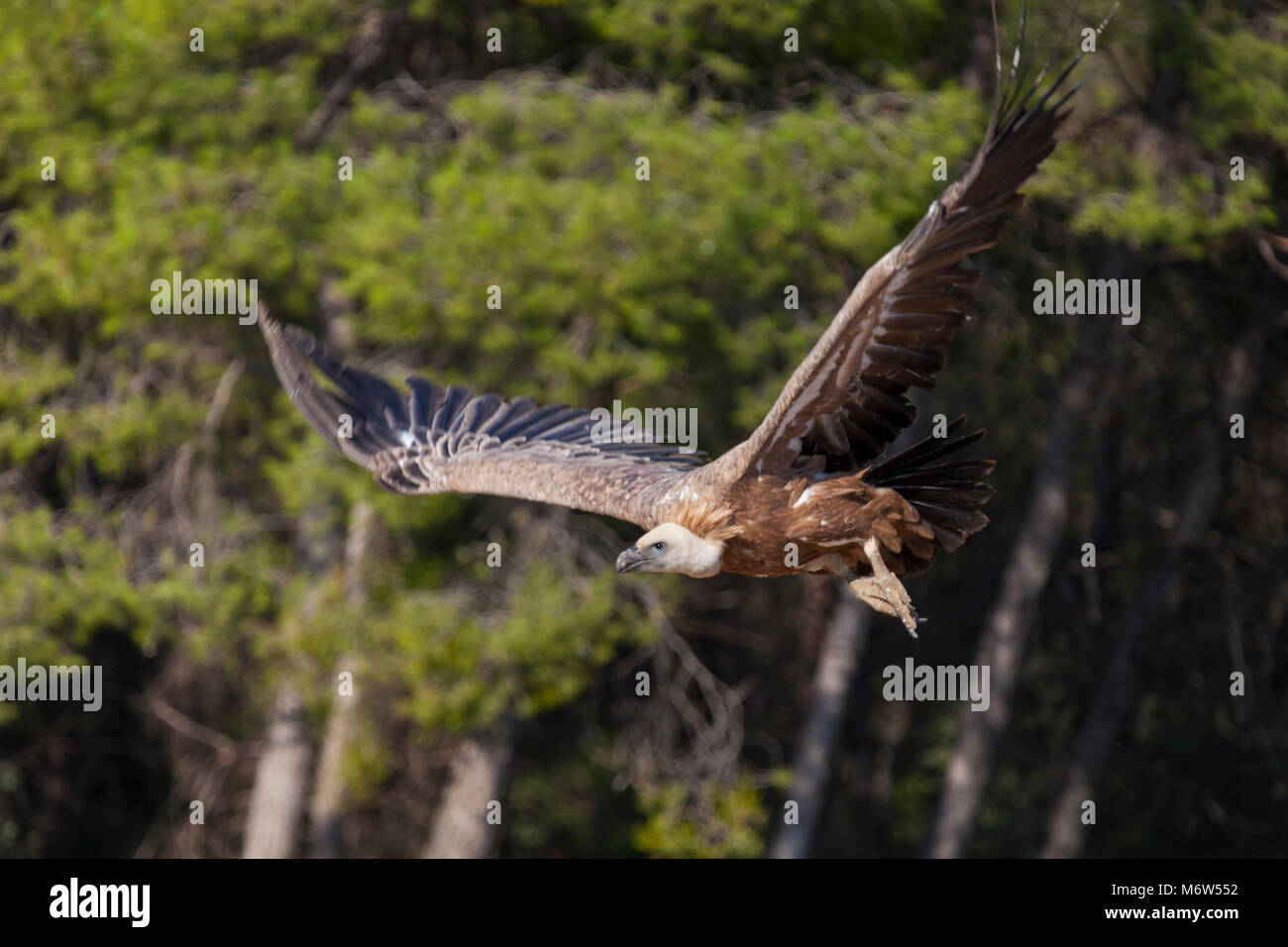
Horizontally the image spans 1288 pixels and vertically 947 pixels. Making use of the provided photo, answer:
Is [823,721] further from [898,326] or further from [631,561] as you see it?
[898,326]

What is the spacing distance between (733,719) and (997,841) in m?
4.10

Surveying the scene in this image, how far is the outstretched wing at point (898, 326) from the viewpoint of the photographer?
6055mm

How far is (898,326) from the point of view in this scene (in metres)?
6.53

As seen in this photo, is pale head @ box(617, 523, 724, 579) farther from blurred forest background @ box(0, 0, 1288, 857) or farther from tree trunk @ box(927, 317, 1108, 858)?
tree trunk @ box(927, 317, 1108, 858)

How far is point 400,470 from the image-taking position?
8.73 m

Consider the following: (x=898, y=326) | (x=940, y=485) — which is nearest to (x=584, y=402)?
(x=940, y=485)

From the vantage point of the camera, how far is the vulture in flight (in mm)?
6113

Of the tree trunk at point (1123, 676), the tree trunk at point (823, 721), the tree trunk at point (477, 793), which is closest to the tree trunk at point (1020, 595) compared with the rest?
the tree trunk at point (1123, 676)

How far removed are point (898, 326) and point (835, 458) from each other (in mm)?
843

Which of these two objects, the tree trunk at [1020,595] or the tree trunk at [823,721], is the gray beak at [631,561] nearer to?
the tree trunk at [823,721]

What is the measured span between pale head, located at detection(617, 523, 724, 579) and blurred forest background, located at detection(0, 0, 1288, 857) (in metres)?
5.75

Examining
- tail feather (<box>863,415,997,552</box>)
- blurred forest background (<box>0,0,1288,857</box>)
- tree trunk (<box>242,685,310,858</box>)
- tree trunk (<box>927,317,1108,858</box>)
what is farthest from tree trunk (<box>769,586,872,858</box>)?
tail feather (<box>863,415,997,552</box>)

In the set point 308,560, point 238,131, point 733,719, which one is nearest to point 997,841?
point 733,719

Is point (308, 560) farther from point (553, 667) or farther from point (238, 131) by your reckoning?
point (238, 131)
